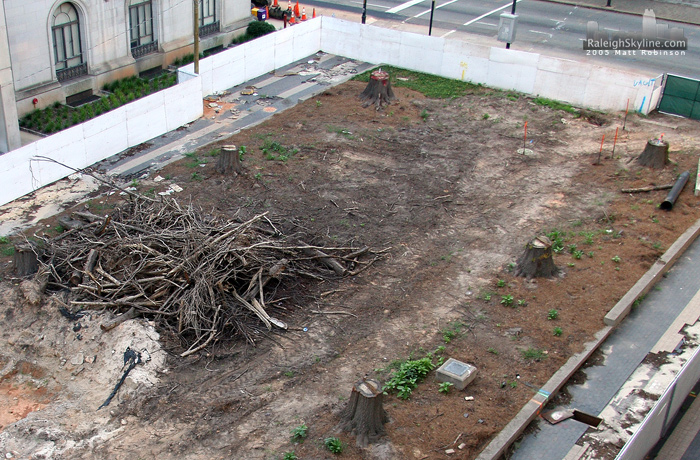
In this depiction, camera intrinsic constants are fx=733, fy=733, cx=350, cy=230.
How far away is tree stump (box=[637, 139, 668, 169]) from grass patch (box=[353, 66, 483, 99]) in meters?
7.13

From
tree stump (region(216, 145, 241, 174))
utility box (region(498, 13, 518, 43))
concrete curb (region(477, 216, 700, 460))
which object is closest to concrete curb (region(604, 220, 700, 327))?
concrete curb (region(477, 216, 700, 460))

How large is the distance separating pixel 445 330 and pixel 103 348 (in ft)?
19.9

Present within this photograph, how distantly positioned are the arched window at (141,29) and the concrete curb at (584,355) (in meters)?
18.6

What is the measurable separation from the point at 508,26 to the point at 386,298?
50.3 feet

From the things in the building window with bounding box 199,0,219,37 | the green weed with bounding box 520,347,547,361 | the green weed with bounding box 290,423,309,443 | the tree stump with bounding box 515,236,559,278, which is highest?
the building window with bounding box 199,0,219,37

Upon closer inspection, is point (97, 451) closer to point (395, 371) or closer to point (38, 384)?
point (38, 384)

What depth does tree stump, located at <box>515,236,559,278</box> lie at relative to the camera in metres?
14.7

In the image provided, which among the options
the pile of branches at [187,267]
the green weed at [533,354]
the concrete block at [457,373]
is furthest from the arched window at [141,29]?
the green weed at [533,354]

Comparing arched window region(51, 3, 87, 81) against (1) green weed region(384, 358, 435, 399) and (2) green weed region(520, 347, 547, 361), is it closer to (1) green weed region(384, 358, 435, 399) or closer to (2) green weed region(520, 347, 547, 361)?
(1) green weed region(384, 358, 435, 399)

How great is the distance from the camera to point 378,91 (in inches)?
934

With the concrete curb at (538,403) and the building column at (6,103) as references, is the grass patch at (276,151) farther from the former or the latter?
the concrete curb at (538,403)

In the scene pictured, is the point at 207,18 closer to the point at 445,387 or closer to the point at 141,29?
the point at 141,29

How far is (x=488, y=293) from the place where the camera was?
1460 centimetres

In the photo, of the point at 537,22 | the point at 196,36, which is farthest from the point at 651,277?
Result: the point at 537,22
